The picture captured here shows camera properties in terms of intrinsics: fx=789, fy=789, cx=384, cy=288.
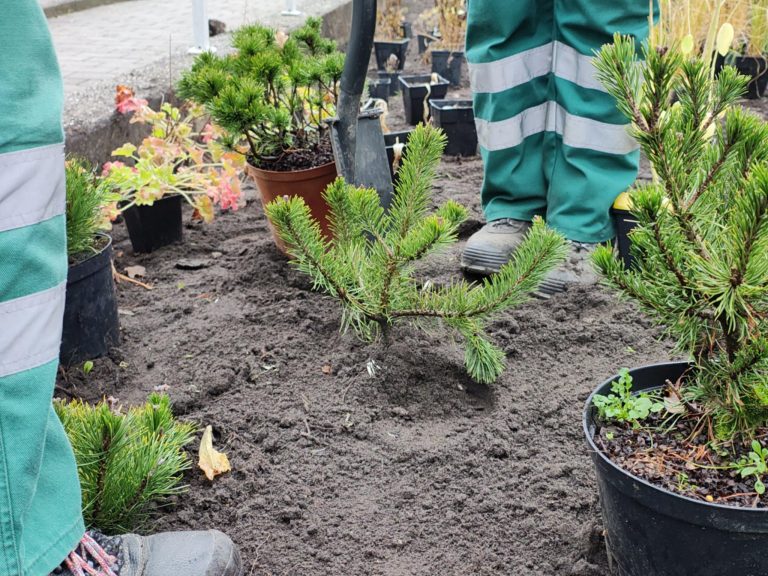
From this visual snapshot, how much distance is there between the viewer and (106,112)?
327 centimetres

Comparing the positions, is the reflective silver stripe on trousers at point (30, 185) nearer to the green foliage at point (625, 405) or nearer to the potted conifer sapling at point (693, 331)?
the potted conifer sapling at point (693, 331)

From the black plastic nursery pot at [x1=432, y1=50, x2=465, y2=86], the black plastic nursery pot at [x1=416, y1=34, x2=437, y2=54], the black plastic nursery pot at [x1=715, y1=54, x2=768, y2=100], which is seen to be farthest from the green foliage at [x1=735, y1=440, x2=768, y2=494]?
the black plastic nursery pot at [x1=416, y1=34, x2=437, y2=54]

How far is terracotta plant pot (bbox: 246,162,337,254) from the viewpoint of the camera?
2551 millimetres

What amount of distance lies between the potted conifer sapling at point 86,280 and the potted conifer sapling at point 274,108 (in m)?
0.51

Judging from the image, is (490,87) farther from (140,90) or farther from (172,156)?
(140,90)

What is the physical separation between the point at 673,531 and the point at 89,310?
159 cm

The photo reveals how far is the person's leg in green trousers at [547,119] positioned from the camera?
7.88 feet

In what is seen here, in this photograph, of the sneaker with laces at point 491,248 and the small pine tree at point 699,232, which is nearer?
the small pine tree at point 699,232

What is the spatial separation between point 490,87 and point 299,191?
707mm

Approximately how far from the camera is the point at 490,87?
2.56m

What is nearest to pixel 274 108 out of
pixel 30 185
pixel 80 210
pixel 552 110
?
pixel 80 210

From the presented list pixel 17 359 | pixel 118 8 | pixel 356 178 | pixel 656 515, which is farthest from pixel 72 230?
pixel 118 8

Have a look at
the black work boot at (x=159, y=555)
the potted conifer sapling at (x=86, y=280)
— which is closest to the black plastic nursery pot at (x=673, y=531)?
the black work boot at (x=159, y=555)

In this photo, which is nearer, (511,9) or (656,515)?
(656,515)
